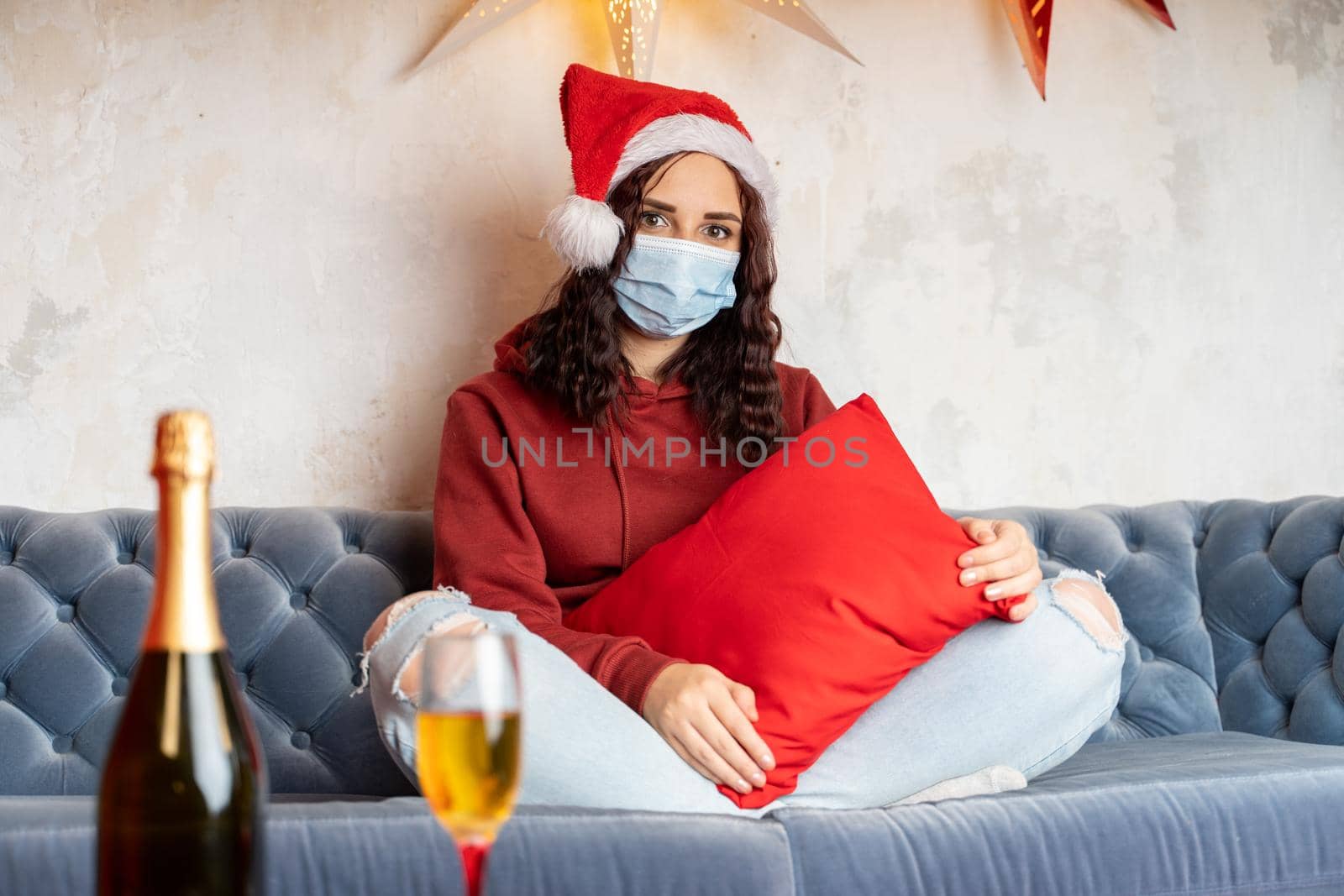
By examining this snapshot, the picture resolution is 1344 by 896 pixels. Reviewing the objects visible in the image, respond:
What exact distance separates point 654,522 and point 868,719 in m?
0.42

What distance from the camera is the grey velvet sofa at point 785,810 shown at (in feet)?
2.97

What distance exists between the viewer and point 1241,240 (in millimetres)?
2152

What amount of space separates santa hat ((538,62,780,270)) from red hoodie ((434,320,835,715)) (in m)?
0.19

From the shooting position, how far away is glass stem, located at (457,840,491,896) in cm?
48

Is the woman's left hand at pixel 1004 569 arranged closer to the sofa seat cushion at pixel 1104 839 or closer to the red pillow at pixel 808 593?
the red pillow at pixel 808 593

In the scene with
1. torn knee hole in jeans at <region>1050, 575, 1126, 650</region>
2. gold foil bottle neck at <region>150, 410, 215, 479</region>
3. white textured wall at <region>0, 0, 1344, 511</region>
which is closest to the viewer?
gold foil bottle neck at <region>150, 410, 215, 479</region>

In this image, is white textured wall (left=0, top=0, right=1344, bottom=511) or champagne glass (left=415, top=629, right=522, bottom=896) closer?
champagne glass (left=415, top=629, right=522, bottom=896)

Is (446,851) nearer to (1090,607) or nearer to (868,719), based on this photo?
(868,719)

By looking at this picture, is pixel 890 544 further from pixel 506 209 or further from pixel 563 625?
pixel 506 209

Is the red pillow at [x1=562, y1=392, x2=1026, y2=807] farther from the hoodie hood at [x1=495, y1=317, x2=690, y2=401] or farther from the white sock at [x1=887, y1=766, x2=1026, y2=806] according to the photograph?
the hoodie hood at [x1=495, y1=317, x2=690, y2=401]

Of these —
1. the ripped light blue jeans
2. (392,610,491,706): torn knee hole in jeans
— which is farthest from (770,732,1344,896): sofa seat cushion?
(392,610,491,706): torn knee hole in jeans

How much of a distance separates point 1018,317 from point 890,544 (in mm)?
960

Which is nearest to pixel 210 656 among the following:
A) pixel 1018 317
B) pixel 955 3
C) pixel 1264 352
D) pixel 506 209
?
pixel 506 209

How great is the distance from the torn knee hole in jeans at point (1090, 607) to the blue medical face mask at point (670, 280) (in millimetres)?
607
